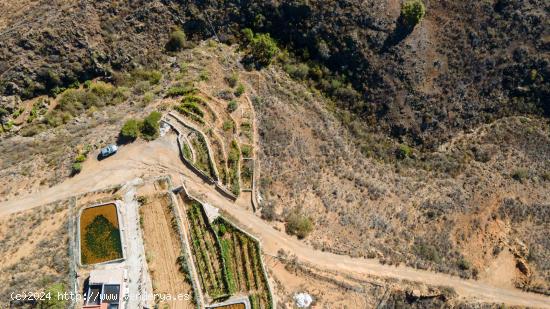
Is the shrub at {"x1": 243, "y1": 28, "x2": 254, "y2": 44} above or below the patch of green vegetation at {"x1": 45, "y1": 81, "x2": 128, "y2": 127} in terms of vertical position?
above

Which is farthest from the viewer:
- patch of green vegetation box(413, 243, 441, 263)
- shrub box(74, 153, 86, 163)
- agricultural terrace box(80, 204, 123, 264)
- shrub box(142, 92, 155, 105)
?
shrub box(142, 92, 155, 105)

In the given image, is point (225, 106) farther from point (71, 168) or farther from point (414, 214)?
point (414, 214)

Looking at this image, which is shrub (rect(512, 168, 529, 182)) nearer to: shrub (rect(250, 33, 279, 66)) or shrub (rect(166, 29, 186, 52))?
shrub (rect(250, 33, 279, 66))

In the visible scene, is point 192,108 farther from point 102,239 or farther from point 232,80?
point 102,239

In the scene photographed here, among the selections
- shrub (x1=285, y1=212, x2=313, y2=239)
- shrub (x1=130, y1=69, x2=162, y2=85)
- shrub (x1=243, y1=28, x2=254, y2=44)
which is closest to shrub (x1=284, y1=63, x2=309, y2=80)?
shrub (x1=243, y1=28, x2=254, y2=44)

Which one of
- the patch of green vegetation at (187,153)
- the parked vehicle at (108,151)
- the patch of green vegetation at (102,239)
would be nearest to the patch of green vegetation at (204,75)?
the patch of green vegetation at (187,153)
